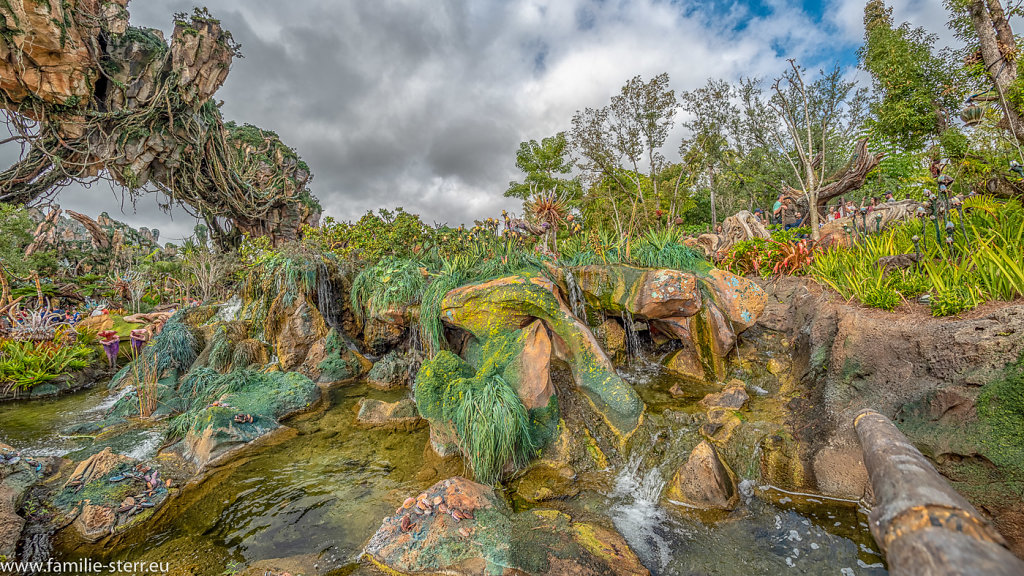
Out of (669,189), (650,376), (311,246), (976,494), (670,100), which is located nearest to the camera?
(976,494)

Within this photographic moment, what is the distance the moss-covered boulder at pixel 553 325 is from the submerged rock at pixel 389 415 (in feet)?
5.27

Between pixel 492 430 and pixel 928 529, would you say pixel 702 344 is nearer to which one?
pixel 492 430

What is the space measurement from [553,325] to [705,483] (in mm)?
2332

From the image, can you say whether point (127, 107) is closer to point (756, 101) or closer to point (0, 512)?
point (0, 512)

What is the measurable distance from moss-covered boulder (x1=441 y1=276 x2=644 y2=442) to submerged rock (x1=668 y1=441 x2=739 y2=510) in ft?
2.71

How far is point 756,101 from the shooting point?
824 inches

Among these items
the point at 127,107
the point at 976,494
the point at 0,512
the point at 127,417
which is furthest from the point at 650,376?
the point at 127,107

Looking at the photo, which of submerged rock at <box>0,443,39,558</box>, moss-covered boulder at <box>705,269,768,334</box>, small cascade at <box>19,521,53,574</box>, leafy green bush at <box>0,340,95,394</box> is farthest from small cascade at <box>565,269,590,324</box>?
leafy green bush at <box>0,340,95,394</box>

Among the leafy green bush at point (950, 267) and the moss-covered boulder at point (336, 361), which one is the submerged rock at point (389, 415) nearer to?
the moss-covered boulder at point (336, 361)

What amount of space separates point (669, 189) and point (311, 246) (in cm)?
2153

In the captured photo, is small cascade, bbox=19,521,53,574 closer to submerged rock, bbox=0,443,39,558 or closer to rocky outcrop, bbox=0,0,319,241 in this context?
submerged rock, bbox=0,443,39,558

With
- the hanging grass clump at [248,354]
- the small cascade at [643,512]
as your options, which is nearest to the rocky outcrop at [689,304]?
the small cascade at [643,512]

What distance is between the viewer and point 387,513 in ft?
11.3

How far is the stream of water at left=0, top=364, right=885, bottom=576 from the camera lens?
278 centimetres
